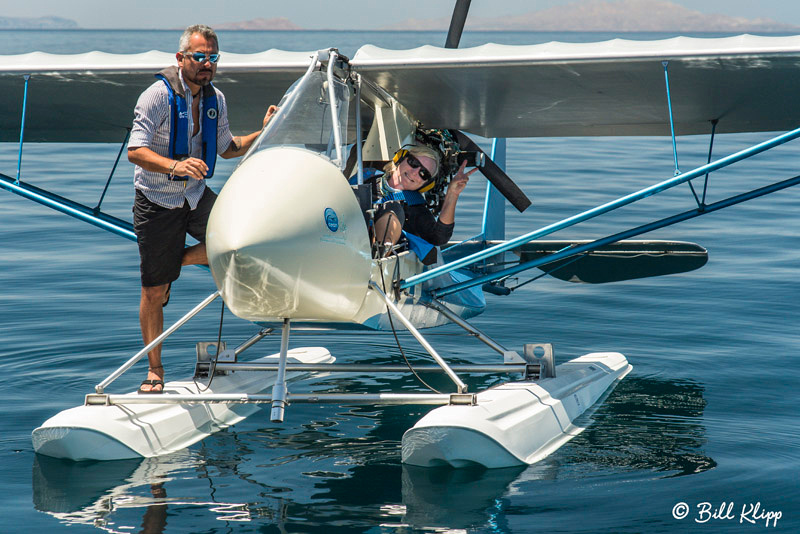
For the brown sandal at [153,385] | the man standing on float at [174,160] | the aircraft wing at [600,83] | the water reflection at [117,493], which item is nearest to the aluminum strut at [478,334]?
the aircraft wing at [600,83]

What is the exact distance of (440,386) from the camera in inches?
280

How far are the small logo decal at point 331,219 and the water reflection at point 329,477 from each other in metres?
1.28

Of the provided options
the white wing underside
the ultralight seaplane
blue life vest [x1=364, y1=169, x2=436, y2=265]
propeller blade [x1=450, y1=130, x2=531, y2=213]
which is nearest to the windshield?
the ultralight seaplane

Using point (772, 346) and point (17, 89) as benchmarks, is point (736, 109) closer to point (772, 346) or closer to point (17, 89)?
point (772, 346)

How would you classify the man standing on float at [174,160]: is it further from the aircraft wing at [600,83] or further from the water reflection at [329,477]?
the aircraft wing at [600,83]

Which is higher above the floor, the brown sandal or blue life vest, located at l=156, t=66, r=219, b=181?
blue life vest, located at l=156, t=66, r=219, b=181

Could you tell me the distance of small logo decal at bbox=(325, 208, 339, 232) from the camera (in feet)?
14.8

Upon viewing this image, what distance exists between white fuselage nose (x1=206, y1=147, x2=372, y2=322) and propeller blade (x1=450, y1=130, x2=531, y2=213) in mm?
2175

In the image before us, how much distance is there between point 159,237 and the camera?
17.8 feet

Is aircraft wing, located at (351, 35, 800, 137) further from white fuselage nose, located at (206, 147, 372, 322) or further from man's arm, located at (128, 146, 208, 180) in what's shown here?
white fuselage nose, located at (206, 147, 372, 322)

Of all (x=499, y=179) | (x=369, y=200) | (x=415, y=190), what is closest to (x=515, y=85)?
(x=499, y=179)

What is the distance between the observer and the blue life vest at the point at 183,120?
5.19 m

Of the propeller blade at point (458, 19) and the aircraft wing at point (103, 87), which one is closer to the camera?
the aircraft wing at point (103, 87)

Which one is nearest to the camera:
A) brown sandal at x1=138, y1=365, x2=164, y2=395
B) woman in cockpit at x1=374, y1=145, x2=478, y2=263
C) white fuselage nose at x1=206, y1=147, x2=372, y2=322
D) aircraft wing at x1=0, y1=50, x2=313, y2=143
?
white fuselage nose at x1=206, y1=147, x2=372, y2=322
